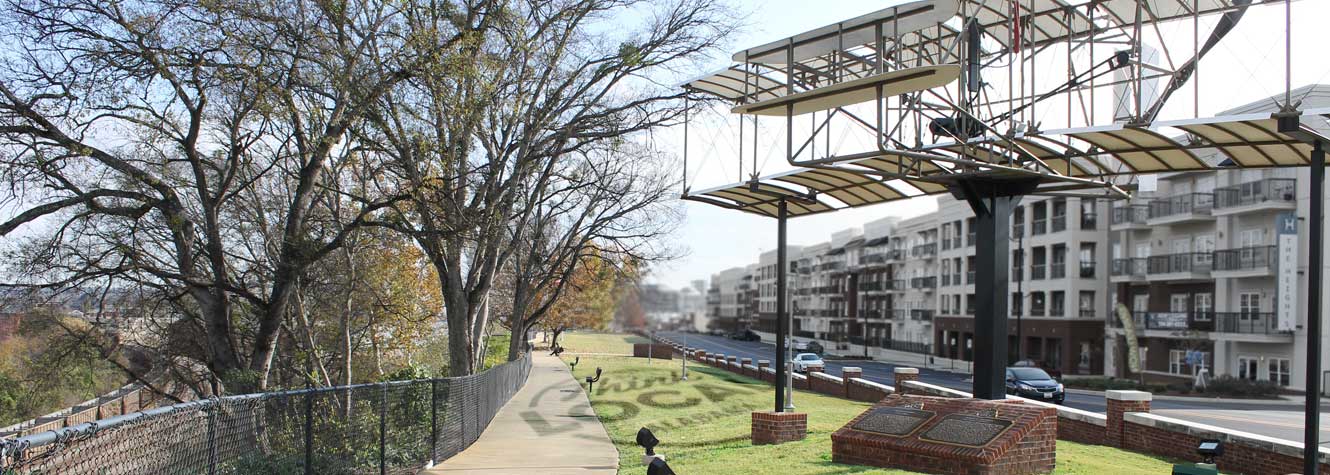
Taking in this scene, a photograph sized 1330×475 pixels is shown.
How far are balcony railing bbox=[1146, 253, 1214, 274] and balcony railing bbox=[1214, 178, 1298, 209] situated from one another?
2766 mm

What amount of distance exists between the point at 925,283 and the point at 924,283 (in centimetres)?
19

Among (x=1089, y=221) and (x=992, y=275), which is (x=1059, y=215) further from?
(x=992, y=275)

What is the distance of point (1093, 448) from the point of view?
50.2 feet

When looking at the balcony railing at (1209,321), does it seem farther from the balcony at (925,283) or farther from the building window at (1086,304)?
the balcony at (925,283)

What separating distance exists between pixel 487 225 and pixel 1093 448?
12.0 metres

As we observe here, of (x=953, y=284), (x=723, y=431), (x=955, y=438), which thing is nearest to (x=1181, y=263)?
(x=953, y=284)

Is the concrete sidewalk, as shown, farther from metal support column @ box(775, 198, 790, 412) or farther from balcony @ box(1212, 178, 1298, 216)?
balcony @ box(1212, 178, 1298, 216)

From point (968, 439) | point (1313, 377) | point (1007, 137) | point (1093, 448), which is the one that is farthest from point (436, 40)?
point (1313, 377)

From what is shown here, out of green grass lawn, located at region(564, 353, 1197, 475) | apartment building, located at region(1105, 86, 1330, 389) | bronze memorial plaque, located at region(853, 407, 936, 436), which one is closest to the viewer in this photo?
bronze memorial plaque, located at region(853, 407, 936, 436)

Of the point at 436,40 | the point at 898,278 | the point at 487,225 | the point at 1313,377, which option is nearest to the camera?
the point at 1313,377

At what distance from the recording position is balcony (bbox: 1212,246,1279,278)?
127ft

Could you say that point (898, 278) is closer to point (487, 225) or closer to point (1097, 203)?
point (1097, 203)

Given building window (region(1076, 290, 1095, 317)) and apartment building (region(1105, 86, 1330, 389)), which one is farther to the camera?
building window (region(1076, 290, 1095, 317))

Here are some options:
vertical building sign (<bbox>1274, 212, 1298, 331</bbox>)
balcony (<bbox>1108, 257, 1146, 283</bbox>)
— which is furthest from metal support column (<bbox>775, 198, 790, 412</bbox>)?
balcony (<bbox>1108, 257, 1146, 283</bbox>)
